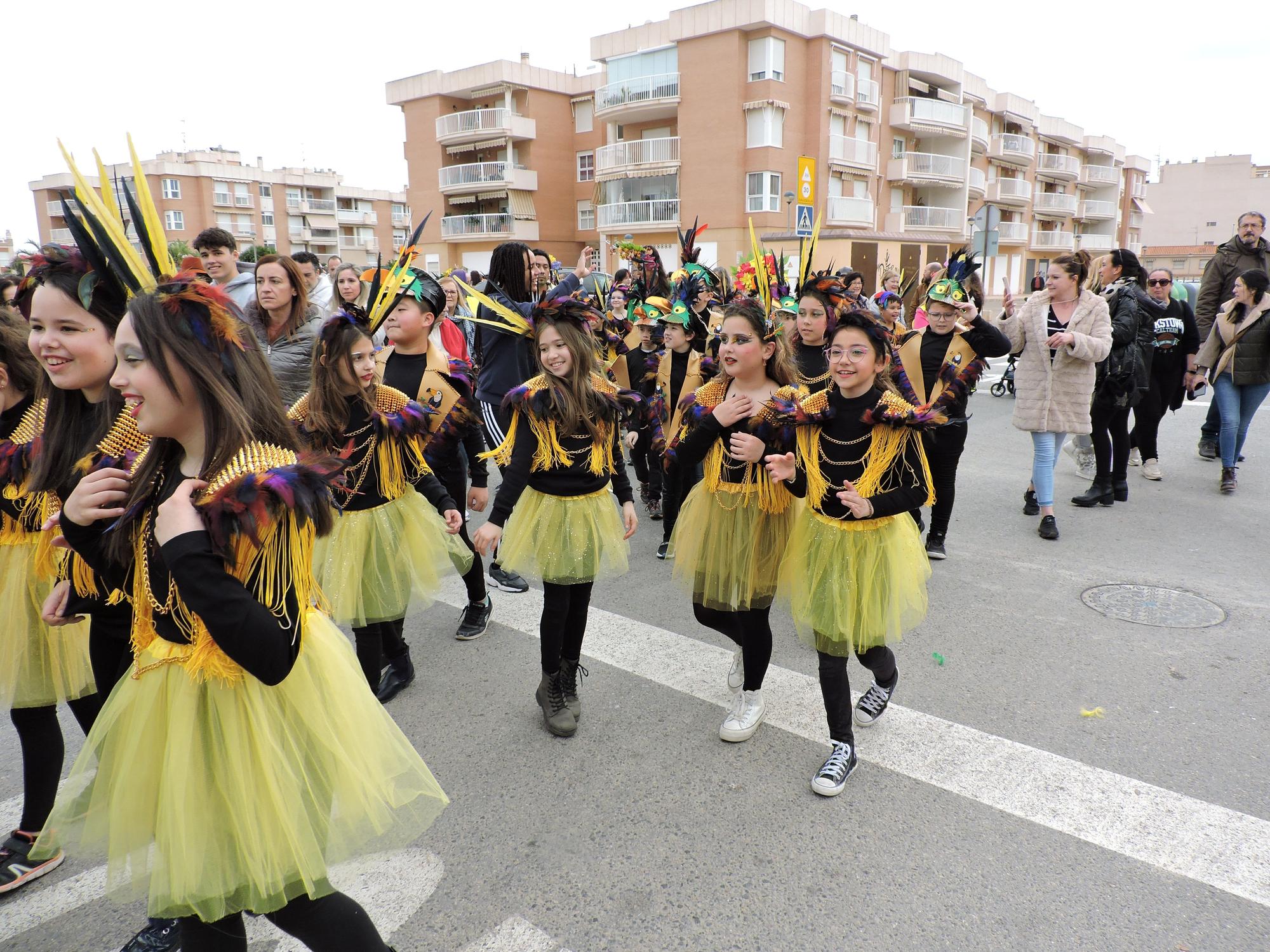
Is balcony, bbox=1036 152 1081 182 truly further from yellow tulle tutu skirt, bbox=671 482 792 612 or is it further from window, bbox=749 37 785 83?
yellow tulle tutu skirt, bbox=671 482 792 612

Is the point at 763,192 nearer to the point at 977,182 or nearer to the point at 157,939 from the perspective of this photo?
the point at 977,182

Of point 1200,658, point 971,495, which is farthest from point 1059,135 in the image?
point 1200,658

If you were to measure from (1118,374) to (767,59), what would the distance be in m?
30.5

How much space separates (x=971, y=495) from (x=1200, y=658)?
11.6ft

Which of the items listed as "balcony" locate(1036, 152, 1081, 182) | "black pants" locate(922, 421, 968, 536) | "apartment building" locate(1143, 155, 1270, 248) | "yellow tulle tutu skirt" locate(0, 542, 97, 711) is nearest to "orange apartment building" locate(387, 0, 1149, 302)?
"balcony" locate(1036, 152, 1081, 182)

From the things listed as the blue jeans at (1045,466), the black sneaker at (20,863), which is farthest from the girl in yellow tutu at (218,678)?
the blue jeans at (1045,466)

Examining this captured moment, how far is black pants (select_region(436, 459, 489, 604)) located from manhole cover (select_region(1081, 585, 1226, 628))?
12.9 feet

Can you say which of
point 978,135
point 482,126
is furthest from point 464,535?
point 978,135

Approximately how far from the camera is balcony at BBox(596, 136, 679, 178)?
35594 millimetres

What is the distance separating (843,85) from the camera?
117 ft

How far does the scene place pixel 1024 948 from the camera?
8.18 feet

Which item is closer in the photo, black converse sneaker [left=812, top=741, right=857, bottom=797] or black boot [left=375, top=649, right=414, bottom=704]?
black converse sneaker [left=812, top=741, right=857, bottom=797]

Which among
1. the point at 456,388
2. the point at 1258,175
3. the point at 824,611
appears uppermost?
the point at 1258,175

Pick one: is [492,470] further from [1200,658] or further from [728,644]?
[1200,658]
